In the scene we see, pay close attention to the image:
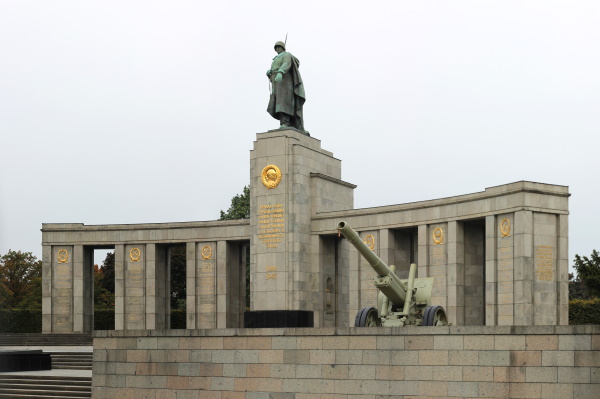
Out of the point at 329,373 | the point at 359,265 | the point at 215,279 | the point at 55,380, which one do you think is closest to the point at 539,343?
the point at 329,373

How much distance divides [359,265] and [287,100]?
758 centimetres

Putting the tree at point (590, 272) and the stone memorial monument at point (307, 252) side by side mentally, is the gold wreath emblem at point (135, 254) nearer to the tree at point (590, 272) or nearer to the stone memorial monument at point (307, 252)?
the stone memorial monument at point (307, 252)

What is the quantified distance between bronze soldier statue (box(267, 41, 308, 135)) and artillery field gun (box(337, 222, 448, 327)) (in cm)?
1487

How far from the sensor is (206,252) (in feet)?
139

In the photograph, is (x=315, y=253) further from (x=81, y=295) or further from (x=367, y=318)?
(x=367, y=318)

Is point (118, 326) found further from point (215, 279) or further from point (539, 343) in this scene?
point (539, 343)

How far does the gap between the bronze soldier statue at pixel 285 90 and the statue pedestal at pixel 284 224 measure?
893mm

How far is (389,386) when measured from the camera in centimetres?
2239

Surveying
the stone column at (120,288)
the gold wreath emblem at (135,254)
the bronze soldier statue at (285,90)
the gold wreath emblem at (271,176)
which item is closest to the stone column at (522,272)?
the gold wreath emblem at (271,176)

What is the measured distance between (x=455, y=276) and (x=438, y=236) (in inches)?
71.0

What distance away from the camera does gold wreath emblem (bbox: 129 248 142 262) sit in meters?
43.8

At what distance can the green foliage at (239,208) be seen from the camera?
208 feet

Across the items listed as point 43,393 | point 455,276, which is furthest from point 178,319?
point 43,393

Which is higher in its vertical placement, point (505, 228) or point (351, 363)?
point (505, 228)
